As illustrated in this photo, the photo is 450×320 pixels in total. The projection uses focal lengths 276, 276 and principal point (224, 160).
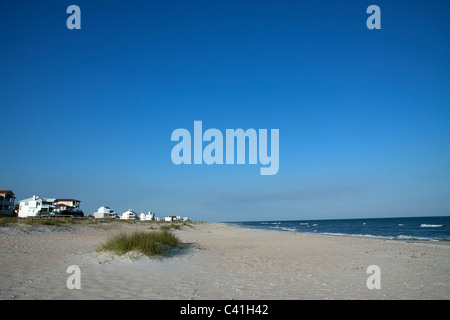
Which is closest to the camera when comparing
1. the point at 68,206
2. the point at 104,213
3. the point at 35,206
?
the point at 35,206

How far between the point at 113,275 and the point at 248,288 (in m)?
4.10

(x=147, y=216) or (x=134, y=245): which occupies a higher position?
(x=134, y=245)

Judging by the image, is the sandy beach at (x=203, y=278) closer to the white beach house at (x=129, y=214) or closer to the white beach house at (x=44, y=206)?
the white beach house at (x=44, y=206)

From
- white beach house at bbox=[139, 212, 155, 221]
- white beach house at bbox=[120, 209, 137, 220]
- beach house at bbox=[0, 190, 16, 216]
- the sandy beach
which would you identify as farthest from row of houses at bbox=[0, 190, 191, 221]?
the sandy beach

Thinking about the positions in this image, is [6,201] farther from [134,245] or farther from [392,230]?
[392,230]

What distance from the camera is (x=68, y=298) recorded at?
237 inches

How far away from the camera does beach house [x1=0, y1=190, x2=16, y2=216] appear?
58.2m

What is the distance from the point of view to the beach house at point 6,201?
5816cm

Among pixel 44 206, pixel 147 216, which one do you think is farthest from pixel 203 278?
pixel 147 216

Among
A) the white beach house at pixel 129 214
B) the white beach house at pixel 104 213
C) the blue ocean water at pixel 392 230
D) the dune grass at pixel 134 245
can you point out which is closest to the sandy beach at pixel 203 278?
the dune grass at pixel 134 245

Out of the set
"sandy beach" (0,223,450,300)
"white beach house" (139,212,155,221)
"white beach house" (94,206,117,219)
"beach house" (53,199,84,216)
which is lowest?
"white beach house" (139,212,155,221)

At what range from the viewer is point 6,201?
59.6 metres

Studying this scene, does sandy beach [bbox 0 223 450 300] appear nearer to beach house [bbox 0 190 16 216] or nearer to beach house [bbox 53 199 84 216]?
beach house [bbox 0 190 16 216]
